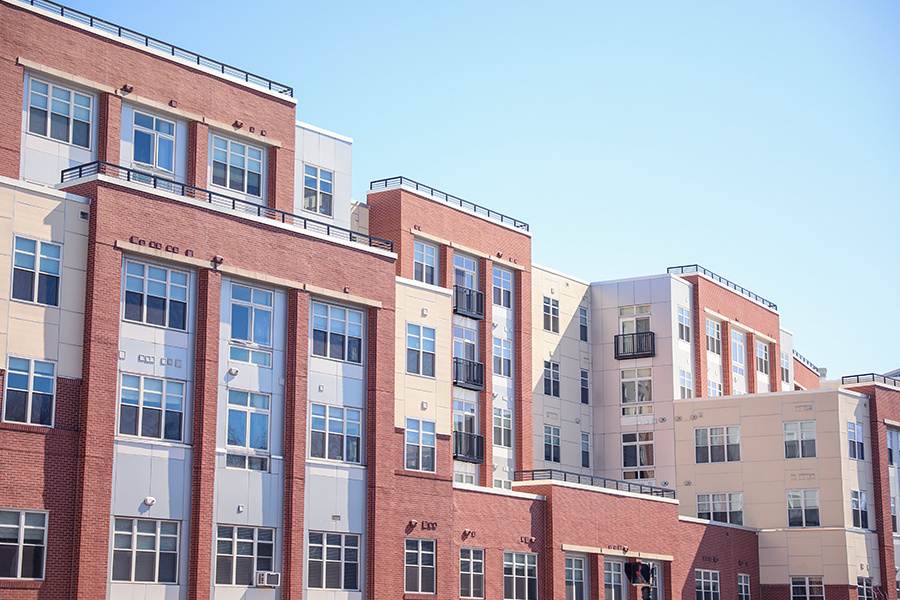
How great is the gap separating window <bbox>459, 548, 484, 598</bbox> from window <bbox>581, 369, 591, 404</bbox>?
22.8 meters

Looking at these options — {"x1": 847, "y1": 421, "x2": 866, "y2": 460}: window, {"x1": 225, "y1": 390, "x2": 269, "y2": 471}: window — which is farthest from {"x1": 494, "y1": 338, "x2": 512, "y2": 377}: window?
{"x1": 225, "y1": 390, "x2": 269, "y2": 471}: window

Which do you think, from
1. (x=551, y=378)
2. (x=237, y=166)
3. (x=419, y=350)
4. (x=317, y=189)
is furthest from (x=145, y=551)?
(x=551, y=378)

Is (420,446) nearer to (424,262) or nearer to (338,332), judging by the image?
(338,332)

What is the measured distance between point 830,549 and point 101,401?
4138 centimetres

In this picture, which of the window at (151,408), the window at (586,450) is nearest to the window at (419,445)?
the window at (151,408)

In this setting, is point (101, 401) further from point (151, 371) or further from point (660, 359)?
point (660, 359)

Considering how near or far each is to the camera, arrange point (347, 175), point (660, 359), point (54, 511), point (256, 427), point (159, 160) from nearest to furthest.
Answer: point (54, 511) < point (256, 427) < point (159, 160) < point (347, 175) < point (660, 359)

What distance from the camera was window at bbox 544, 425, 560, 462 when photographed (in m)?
67.3

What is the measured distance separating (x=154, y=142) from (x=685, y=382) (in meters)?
37.5

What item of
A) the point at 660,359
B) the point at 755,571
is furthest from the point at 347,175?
the point at 755,571

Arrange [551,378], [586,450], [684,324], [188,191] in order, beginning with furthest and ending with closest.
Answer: [684,324]
[586,450]
[551,378]
[188,191]

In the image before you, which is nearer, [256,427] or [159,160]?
[256,427]

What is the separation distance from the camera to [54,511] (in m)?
35.4

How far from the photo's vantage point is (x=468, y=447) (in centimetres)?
5988
